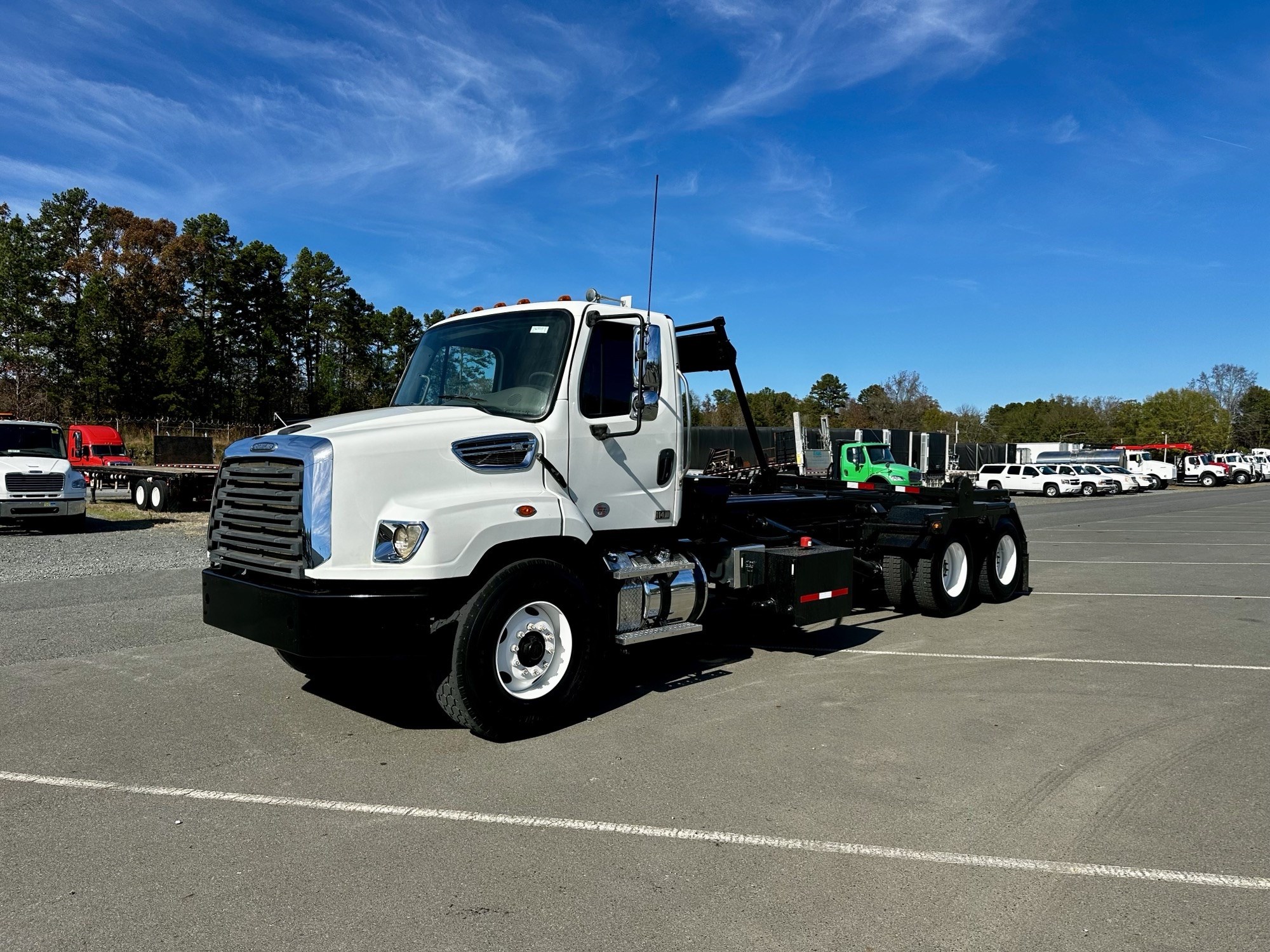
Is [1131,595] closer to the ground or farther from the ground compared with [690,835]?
farther from the ground

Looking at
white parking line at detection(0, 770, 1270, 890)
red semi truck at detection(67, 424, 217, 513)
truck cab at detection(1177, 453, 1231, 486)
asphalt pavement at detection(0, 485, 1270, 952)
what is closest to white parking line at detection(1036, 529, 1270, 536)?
asphalt pavement at detection(0, 485, 1270, 952)

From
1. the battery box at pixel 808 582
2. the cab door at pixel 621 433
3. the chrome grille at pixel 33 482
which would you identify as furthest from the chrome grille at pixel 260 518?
the chrome grille at pixel 33 482

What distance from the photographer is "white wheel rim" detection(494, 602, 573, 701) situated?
551 cm

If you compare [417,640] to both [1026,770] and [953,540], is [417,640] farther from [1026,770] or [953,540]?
[953,540]

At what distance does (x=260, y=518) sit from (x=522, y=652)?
1794 mm

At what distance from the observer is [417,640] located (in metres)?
5.16

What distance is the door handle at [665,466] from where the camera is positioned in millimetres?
6641

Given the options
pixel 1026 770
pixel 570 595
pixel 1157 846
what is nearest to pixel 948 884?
pixel 1157 846

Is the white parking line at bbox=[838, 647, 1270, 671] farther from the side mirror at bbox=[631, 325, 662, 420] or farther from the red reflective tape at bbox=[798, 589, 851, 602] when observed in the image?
the side mirror at bbox=[631, 325, 662, 420]

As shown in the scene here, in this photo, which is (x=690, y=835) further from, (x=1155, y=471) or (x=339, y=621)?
(x=1155, y=471)

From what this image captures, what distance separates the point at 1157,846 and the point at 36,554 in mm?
15856

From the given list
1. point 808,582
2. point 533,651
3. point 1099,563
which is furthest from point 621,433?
point 1099,563

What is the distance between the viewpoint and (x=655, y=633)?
20.9 feet

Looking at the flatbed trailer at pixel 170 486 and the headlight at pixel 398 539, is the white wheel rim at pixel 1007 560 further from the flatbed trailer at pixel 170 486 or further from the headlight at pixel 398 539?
the flatbed trailer at pixel 170 486
